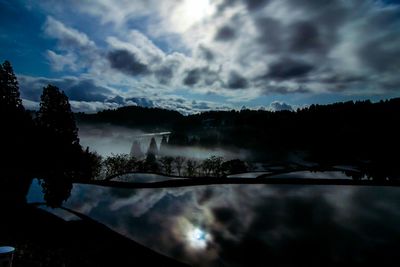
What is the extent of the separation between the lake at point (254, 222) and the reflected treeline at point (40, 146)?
3633 mm

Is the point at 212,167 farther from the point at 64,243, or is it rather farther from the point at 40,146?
the point at 64,243

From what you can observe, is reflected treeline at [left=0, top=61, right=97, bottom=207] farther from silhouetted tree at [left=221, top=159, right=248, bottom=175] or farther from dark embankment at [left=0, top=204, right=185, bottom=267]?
silhouetted tree at [left=221, top=159, right=248, bottom=175]

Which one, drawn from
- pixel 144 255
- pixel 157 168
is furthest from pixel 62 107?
pixel 157 168

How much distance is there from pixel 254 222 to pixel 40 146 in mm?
34414

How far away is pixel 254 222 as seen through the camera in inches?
1400

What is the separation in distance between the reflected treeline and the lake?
11.9 ft

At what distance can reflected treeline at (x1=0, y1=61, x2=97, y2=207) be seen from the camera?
41.8 m

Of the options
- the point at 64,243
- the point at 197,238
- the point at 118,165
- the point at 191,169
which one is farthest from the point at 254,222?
the point at 191,169

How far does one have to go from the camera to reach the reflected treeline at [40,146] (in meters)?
Result: 41.8

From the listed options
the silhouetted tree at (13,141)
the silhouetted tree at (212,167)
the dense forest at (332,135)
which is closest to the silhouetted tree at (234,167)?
the silhouetted tree at (212,167)

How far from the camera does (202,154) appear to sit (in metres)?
184

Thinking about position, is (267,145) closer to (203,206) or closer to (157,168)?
(157,168)

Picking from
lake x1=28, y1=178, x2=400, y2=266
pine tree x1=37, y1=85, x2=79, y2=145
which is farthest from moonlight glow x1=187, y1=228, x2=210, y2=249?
pine tree x1=37, y1=85, x2=79, y2=145

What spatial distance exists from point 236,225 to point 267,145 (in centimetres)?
14232
